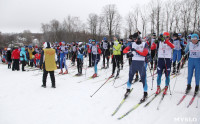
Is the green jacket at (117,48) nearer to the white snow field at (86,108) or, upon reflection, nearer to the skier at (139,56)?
the white snow field at (86,108)

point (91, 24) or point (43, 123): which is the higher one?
point (91, 24)

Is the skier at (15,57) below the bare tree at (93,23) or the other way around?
below

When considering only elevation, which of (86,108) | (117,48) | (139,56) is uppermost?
(117,48)

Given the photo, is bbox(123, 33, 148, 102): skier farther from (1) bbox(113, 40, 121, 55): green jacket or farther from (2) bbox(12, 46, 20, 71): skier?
(2) bbox(12, 46, 20, 71): skier

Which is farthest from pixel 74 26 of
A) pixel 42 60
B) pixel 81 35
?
pixel 42 60

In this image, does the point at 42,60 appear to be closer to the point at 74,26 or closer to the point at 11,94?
the point at 11,94

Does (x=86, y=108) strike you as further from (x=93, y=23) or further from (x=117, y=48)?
(x=93, y=23)

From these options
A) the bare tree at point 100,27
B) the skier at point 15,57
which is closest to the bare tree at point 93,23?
the bare tree at point 100,27

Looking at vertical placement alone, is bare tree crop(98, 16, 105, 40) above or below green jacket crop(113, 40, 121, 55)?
above

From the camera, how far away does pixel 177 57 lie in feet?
24.6

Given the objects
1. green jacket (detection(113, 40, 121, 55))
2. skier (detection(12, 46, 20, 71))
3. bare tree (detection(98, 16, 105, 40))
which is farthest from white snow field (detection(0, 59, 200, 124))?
bare tree (detection(98, 16, 105, 40))

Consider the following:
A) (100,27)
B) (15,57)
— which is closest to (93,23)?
(100,27)

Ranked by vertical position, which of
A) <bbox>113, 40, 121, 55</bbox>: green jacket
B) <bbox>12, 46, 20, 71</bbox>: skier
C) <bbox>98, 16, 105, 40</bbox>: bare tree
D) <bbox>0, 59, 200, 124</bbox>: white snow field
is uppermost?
<bbox>98, 16, 105, 40</bbox>: bare tree

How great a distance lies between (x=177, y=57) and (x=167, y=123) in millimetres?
5266
